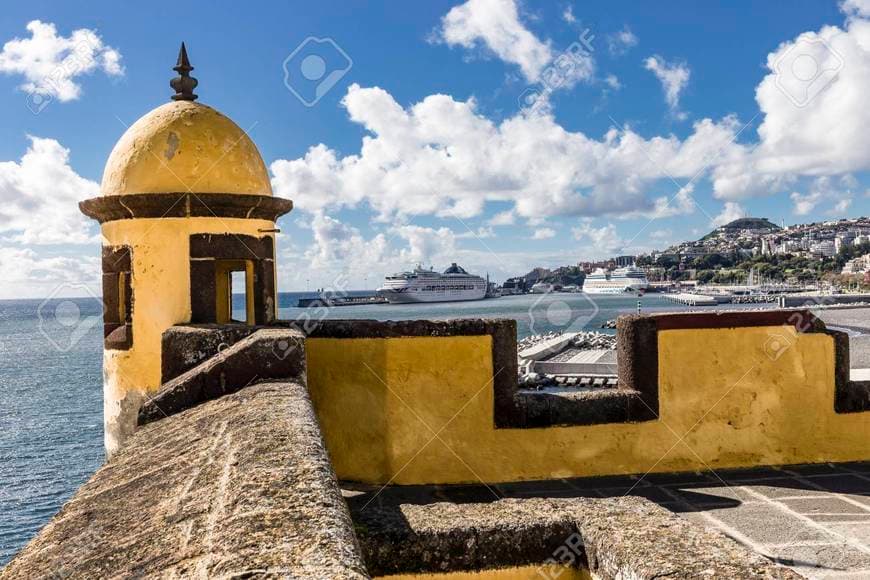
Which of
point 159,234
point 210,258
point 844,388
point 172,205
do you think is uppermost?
point 172,205

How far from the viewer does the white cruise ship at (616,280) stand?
135000 mm

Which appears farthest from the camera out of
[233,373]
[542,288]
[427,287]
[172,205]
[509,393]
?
[542,288]

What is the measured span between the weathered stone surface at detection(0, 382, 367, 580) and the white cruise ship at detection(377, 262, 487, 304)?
11256cm

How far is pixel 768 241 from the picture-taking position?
500 ft

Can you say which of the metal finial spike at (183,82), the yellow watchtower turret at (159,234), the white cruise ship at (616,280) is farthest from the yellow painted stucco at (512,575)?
the white cruise ship at (616,280)

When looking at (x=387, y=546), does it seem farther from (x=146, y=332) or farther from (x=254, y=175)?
(x=254, y=175)

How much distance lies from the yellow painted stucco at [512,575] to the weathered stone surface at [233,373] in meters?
1.28

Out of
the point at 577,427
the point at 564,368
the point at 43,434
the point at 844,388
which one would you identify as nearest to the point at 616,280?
the point at 564,368

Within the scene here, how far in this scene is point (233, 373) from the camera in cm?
367

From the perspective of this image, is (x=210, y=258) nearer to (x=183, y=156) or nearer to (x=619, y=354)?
(x=183, y=156)

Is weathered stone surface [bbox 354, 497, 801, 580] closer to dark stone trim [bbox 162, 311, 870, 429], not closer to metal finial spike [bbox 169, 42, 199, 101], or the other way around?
dark stone trim [bbox 162, 311, 870, 429]

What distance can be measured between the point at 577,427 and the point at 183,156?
→ 3.47 metres

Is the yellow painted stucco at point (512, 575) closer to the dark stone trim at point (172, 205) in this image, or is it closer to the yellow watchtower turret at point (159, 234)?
the yellow watchtower turret at point (159, 234)

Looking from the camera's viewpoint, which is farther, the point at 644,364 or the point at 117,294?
the point at 117,294
